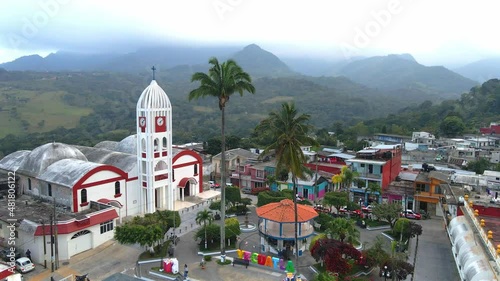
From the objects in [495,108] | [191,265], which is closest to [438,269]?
[191,265]

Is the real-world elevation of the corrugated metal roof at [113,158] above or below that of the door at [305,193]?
above

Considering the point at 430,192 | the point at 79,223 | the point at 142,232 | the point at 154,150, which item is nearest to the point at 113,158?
the point at 154,150

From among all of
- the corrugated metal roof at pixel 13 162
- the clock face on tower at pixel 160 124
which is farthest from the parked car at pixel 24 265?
the clock face on tower at pixel 160 124

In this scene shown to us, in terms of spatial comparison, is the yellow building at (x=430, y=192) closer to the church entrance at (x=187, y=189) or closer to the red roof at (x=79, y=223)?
the church entrance at (x=187, y=189)

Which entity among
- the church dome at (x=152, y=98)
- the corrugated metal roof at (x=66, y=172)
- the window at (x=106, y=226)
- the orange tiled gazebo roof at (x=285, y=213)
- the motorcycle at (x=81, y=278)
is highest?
the church dome at (x=152, y=98)

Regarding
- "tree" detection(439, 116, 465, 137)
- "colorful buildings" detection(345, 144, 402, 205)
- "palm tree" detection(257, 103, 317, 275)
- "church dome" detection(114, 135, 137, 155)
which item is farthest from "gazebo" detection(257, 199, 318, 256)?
"tree" detection(439, 116, 465, 137)

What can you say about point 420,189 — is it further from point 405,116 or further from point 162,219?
point 405,116

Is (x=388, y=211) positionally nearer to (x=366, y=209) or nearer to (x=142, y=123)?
(x=366, y=209)
